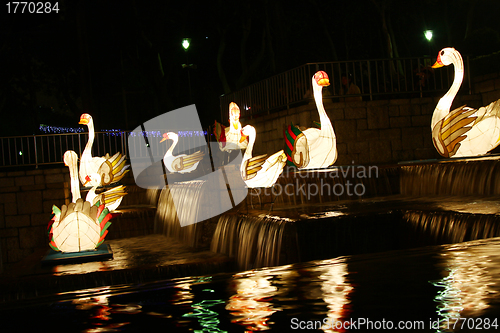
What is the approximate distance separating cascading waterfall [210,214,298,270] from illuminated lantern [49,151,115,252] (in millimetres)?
2103

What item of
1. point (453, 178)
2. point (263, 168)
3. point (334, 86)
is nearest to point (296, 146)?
point (263, 168)

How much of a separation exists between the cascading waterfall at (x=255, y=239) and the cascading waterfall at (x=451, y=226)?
A: 1.69 meters

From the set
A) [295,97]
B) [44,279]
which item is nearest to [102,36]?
[295,97]

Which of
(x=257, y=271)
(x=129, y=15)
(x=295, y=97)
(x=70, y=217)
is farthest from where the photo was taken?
(x=129, y=15)

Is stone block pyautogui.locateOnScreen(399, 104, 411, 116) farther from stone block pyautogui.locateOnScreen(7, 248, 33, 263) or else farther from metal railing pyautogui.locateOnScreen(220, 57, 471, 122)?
stone block pyautogui.locateOnScreen(7, 248, 33, 263)

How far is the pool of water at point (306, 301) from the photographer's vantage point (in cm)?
272

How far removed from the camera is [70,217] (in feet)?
30.5

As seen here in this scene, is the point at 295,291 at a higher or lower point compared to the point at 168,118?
lower

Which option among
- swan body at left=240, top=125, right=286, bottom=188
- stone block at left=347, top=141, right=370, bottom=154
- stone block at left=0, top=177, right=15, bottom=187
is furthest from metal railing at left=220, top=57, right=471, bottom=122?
stone block at left=0, top=177, right=15, bottom=187

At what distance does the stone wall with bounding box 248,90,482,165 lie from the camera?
1378 cm

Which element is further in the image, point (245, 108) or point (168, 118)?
point (168, 118)

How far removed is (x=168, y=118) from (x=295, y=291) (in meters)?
21.1

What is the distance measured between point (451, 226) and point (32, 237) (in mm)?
11752

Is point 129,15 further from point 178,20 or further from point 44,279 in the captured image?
point 44,279
